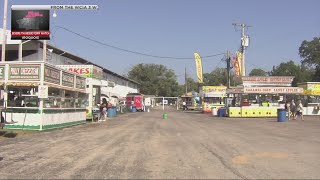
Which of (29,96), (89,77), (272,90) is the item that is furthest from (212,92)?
(29,96)

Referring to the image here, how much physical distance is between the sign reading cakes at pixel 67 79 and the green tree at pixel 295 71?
92.9 metres

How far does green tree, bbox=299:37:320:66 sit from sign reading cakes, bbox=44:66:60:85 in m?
91.2

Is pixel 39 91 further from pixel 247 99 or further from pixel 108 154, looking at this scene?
pixel 247 99

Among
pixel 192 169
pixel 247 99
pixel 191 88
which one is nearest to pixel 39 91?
pixel 192 169

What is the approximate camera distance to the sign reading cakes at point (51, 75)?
24469 mm

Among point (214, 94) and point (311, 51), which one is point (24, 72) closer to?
point (214, 94)

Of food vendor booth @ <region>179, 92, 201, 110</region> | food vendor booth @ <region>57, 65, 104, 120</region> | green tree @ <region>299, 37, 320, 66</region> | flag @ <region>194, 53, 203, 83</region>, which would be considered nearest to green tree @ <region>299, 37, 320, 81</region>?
green tree @ <region>299, 37, 320, 66</region>

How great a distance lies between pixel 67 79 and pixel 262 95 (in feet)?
91.6

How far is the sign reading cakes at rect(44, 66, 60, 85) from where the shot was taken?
24.5 metres

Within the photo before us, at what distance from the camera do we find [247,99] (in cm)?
5219

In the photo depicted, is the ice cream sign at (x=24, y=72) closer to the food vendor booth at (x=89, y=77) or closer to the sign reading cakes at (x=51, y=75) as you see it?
the sign reading cakes at (x=51, y=75)

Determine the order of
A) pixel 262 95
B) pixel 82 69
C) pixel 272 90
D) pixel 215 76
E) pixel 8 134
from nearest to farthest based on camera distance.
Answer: pixel 8 134
pixel 82 69
pixel 272 90
pixel 262 95
pixel 215 76
